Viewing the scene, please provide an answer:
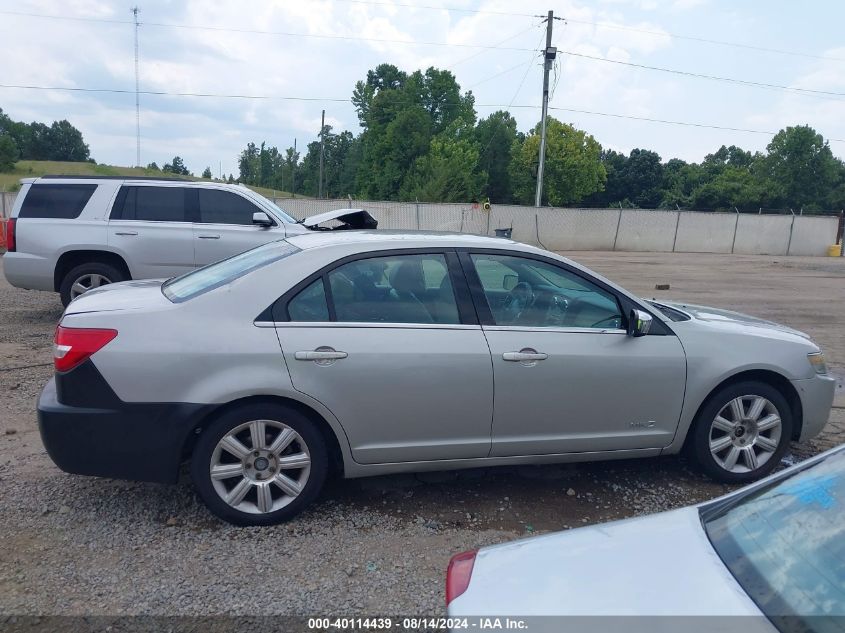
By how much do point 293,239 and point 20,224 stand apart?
6.13 meters

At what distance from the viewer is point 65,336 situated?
3695 millimetres

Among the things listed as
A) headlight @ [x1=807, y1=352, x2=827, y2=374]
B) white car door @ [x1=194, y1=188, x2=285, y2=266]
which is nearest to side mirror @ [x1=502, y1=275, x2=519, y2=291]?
headlight @ [x1=807, y1=352, x2=827, y2=374]

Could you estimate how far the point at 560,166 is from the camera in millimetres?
66188

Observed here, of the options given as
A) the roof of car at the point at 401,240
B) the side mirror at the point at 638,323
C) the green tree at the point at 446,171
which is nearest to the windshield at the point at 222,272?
the roof of car at the point at 401,240

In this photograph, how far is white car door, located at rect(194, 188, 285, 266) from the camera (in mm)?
9344

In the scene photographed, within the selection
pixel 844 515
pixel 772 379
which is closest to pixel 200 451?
pixel 844 515

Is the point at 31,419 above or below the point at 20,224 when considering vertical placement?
below

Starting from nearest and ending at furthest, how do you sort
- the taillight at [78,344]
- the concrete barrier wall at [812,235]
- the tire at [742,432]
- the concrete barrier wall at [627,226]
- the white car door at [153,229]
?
the taillight at [78,344] → the tire at [742,432] → the white car door at [153,229] → the concrete barrier wall at [627,226] → the concrete barrier wall at [812,235]

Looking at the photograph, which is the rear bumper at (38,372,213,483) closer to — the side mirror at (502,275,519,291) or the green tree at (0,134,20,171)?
the side mirror at (502,275,519,291)

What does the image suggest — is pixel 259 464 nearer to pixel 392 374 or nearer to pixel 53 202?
pixel 392 374

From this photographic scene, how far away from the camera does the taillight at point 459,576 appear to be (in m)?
2.00

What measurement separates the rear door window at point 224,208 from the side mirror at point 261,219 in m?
0.14

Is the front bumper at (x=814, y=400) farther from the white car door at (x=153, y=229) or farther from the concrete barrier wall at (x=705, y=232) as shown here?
the concrete barrier wall at (x=705, y=232)

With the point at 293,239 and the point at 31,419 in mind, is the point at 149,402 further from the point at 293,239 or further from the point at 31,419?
the point at 31,419
